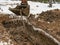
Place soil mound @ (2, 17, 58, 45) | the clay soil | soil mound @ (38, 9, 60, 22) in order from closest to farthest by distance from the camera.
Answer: soil mound @ (2, 17, 58, 45)
the clay soil
soil mound @ (38, 9, 60, 22)

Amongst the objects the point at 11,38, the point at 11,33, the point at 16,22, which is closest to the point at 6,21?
the point at 16,22

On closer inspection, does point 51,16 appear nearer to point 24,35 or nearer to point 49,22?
point 49,22

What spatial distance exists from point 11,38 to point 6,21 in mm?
1873

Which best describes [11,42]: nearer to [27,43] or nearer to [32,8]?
[27,43]

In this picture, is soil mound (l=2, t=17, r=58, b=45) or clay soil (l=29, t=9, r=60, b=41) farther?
clay soil (l=29, t=9, r=60, b=41)

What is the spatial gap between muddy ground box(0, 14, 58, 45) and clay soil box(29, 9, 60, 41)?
2.00 feet

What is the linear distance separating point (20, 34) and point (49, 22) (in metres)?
2.69

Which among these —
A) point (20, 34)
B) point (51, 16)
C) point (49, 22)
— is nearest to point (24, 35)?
point (20, 34)

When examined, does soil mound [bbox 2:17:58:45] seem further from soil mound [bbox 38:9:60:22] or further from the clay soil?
soil mound [bbox 38:9:60:22]

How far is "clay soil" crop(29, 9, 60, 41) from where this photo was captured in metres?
9.19

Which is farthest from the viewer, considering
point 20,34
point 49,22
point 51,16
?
point 51,16

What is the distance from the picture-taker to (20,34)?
27.9 ft

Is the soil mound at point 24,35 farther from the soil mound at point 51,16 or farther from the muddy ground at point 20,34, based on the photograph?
the soil mound at point 51,16

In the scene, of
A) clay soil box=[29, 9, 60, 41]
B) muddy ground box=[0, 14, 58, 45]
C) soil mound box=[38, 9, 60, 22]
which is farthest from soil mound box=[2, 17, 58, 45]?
soil mound box=[38, 9, 60, 22]
